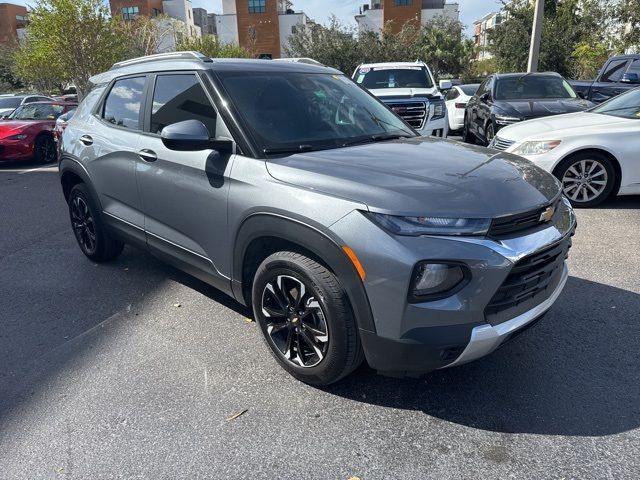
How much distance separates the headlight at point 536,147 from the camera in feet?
19.8

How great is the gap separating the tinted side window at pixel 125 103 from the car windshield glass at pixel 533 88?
24.2 ft

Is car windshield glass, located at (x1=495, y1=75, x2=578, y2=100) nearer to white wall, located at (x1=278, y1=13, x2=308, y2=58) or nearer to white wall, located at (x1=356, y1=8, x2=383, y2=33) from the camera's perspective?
white wall, located at (x1=356, y1=8, x2=383, y2=33)

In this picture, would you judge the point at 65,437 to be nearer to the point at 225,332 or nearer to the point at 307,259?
the point at 225,332

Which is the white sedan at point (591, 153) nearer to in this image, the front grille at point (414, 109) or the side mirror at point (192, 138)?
the front grille at point (414, 109)

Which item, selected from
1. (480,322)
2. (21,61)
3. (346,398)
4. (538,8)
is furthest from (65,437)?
(21,61)

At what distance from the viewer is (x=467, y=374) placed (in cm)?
298

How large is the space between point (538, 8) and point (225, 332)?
590 inches

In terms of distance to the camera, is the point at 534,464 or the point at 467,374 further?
the point at 467,374

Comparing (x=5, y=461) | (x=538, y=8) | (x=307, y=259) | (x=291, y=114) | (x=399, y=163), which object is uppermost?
(x=538, y=8)

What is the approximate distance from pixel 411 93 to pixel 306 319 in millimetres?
7588

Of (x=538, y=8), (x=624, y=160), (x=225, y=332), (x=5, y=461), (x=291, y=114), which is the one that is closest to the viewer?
(x=5, y=461)

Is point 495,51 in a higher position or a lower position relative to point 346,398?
higher

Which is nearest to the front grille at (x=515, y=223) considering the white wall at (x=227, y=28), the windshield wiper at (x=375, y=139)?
the windshield wiper at (x=375, y=139)

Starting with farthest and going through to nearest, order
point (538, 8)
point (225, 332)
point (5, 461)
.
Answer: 1. point (538, 8)
2. point (225, 332)
3. point (5, 461)
